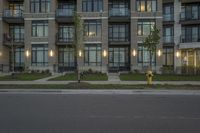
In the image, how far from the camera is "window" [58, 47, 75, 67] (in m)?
45.5

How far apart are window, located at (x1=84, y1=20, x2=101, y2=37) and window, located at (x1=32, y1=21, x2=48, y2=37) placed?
19.7ft

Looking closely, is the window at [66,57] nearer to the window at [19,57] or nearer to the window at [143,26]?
the window at [19,57]

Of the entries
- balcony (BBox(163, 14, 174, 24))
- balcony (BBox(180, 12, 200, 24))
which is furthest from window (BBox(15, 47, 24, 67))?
balcony (BBox(180, 12, 200, 24))

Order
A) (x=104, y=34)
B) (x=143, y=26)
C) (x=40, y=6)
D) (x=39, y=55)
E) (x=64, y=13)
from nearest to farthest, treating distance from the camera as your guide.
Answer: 1. (x=104, y=34)
2. (x=143, y=26)
3. (x=64, y=13)
4. (x=39, y=55)
5. (x=40, y=6)

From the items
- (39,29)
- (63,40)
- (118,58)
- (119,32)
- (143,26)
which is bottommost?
(118,58)

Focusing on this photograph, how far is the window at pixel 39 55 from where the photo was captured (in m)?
44.2

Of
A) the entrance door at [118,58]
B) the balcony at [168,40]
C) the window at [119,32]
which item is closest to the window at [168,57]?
the balcony at [168,40]

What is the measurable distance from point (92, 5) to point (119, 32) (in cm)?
549

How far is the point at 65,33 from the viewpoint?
45.3 m

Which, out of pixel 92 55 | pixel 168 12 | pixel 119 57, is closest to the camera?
pixel 92 55

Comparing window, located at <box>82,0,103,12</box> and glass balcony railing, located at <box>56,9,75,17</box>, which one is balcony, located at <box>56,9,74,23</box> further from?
window, located at <box>82,0,103,12</box>

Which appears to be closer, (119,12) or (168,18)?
(119,12)

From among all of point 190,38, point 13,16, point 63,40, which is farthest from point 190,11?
point 13,16

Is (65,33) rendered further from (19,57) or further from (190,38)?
(190,38)
